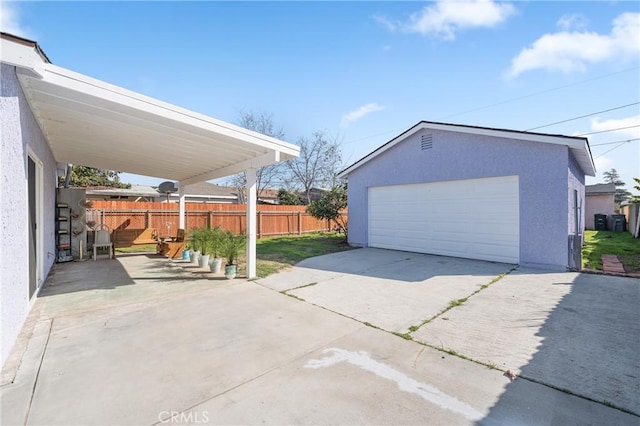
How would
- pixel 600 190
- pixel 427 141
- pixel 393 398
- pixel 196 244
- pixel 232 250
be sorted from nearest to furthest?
1. pixel 393 398
2. pixel 232 250
3. pixel 196 244
4. pixel 427 141
5. pixel 600 190

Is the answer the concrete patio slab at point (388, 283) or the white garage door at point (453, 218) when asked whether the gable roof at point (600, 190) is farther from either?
the concrete patio slab at point (388, 283)

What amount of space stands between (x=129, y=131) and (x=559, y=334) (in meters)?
7.68

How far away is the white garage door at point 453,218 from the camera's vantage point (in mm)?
8594

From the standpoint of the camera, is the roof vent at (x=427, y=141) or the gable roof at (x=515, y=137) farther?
the roof vent at (x=427, y=141)

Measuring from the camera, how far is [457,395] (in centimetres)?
264

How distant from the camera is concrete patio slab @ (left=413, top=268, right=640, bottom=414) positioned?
289cm

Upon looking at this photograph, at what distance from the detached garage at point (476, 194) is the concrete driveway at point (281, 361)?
2.15 meters

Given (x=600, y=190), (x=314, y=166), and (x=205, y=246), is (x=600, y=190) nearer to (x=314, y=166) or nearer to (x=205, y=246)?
(x=314, y=166)

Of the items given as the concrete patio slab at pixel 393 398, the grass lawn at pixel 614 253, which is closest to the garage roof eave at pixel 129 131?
the concrete patio slab at pixel 393 398

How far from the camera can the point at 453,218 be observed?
380 inches

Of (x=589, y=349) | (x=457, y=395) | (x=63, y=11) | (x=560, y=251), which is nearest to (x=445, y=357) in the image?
(x=457, y=395)

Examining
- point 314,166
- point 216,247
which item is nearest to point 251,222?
point 216,247

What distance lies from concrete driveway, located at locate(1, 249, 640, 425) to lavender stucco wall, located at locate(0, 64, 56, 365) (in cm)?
40

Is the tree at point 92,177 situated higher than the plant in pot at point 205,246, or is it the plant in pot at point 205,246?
the tree at point 92,177
